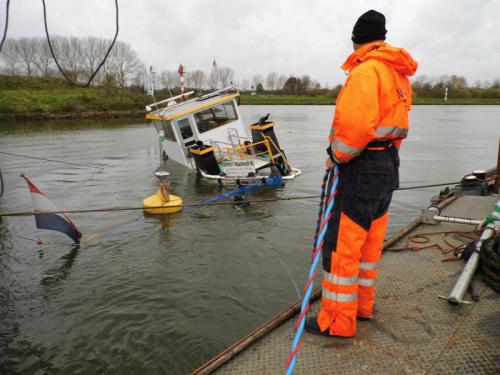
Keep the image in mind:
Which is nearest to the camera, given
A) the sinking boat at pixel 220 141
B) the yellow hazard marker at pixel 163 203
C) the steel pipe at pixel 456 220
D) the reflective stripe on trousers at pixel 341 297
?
the reflective stripe on trousers at pixel 341 297

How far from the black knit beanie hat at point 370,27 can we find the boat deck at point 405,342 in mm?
2164

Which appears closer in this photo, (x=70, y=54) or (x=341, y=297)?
(x=341, y=297)

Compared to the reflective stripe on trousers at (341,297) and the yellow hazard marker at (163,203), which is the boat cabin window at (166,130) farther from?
the reflective stripe on trousers at (341,297)

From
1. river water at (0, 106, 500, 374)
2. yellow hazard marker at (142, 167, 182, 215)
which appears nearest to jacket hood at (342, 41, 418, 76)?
river water at (0, 106, 500, 374)

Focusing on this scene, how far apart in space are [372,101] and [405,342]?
1.78 metres

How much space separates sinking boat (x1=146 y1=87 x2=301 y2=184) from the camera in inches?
463

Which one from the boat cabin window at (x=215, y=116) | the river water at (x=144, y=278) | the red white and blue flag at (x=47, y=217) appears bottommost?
the river water at (x=144, y=278)

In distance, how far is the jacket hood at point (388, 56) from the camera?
93.2 inches

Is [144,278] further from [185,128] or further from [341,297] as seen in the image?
[185,128]

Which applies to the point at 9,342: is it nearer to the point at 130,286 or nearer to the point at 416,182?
the point at 130,286

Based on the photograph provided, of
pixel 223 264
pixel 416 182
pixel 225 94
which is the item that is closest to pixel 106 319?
pixel 223 264

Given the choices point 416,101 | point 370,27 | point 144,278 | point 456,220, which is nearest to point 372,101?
point 370,27

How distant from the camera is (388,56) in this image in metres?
2.36

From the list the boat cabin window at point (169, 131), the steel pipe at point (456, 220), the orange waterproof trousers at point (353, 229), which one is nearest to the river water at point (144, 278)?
the boat cabin window at point (169, 131)
